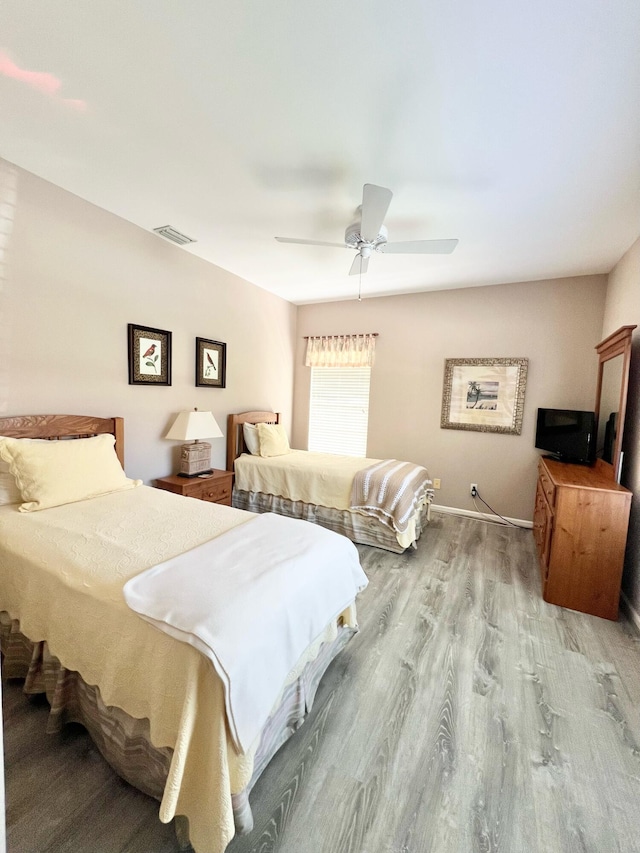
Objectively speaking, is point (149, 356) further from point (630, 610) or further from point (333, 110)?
point (630, 610)

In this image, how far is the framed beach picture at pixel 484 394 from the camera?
12.7 ft

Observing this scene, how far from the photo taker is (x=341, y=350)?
4.85 m

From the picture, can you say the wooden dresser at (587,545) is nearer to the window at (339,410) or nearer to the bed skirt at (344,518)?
the bed skirt at (344,518)

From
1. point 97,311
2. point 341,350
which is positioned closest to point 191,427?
point 97,311

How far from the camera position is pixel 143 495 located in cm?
228

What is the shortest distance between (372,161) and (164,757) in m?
2.78

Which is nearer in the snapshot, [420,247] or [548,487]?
[420,247]

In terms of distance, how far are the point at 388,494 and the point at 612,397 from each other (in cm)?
201

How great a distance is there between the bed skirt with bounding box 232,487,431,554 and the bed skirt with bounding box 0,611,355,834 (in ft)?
5.05

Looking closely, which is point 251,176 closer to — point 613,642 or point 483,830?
point 483,830

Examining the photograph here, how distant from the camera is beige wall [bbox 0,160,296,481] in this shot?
221cm

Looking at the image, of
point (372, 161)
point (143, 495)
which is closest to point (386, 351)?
point (372, 161)

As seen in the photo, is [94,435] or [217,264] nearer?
[94,435]

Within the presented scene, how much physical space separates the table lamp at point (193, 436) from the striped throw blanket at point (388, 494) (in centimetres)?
144
